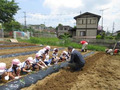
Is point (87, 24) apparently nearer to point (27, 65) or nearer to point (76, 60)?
point (76, 60)

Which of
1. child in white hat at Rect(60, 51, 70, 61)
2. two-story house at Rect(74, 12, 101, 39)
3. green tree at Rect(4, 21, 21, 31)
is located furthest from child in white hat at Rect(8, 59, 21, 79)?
green tree at Rect(4, 21, 21, 31)

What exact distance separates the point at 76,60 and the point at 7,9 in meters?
24.2

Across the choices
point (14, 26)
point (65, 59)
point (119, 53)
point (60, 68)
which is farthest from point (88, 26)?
point (14, 26)

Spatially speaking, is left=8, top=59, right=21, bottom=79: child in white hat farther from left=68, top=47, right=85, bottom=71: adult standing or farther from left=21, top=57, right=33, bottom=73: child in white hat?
left=68, top=47, right=85, bottom=71: adult standing

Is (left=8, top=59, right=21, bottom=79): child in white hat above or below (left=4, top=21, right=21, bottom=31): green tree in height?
below

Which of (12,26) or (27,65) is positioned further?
(12,26)

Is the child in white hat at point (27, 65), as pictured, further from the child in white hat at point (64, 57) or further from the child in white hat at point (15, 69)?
the child in white hat at point (64, 57)

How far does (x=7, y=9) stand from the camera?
941 inches

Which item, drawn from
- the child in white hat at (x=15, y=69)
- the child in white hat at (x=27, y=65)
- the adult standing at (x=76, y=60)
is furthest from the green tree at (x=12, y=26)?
the child in white hat at (x=15, y=69)

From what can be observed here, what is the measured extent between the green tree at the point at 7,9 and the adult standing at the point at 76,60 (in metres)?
23.7

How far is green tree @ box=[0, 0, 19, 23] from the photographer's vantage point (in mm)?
23672

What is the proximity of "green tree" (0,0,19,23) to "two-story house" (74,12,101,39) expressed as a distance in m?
14.2

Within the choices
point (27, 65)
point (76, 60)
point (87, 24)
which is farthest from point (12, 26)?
point (76, 60)

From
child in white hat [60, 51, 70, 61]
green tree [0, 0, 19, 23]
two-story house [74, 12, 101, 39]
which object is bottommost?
child in white hat [60, 51, 70, 61]
